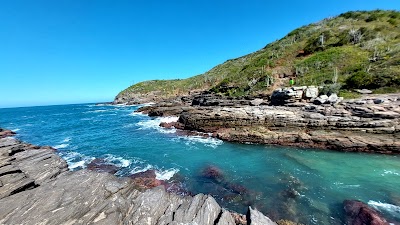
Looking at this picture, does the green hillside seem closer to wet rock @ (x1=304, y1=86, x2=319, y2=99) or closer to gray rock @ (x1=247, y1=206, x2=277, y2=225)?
wet rock @ (x1=304, y1=86, x2=319, y2=99)

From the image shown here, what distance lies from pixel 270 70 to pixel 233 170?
1799 inches

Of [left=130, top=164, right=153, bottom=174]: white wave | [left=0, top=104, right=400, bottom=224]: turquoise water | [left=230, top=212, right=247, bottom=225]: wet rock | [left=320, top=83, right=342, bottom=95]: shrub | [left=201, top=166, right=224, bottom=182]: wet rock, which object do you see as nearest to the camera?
[left=230, top=212, right=247, bottom=225]: wet rock

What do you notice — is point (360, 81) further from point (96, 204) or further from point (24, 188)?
point (24, 188)

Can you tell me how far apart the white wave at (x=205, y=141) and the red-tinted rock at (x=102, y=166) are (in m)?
9.83

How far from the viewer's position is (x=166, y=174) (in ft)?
54.9

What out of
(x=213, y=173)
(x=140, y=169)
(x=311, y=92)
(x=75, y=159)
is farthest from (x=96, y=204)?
(x=311, y=92)


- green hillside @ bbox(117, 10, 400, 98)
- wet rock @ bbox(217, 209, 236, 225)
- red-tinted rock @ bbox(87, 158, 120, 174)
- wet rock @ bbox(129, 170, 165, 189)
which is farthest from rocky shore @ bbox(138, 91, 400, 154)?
wet rock @ bbox(217, 209, 236, 225)

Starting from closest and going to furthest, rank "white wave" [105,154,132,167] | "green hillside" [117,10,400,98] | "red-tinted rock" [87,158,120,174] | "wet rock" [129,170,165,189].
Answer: "wet rock" [129,170,165,189]
"red-tinted rock" [87,158,120,174]
"white wave" [105,154,132,167]
"green hillside" [117,10,400,98]

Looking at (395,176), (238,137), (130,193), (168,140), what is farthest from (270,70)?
(130,193)

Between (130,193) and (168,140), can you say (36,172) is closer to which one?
(130,193)

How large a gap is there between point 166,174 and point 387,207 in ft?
49.1

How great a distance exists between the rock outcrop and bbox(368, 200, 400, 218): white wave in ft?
27.3

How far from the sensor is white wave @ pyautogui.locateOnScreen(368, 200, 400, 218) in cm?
1072

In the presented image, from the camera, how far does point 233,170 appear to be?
1714cm
